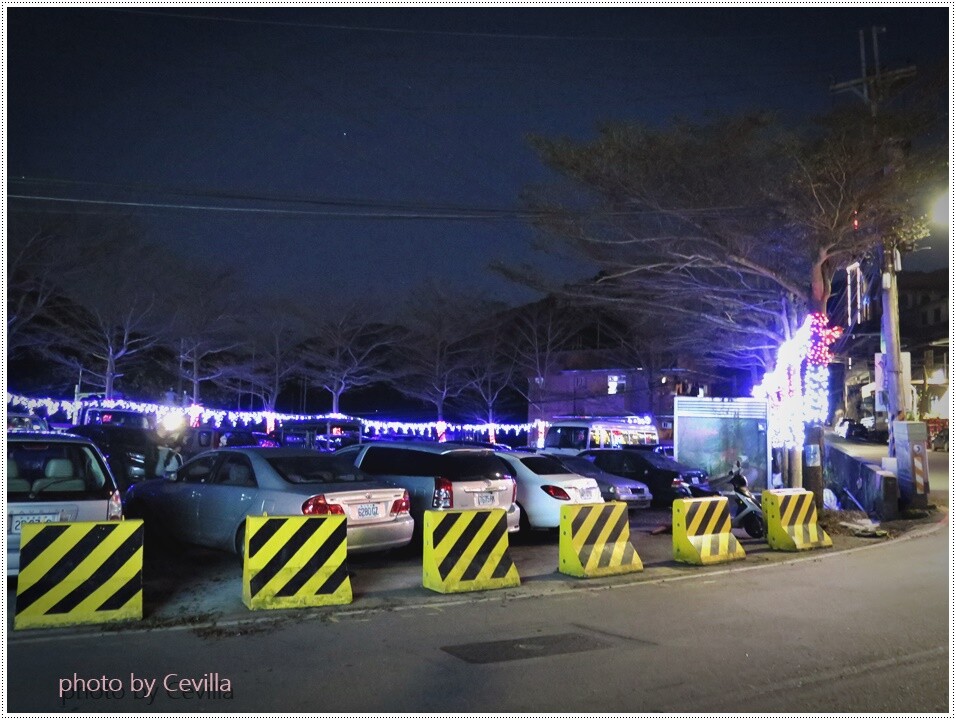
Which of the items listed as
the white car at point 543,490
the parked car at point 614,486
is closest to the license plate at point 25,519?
the white car at point 543,490

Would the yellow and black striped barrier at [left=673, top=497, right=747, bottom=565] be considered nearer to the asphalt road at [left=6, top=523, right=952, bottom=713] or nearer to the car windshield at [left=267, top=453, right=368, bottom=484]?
the asphalt road at [left=6, top=523, right=952, bottom=713]

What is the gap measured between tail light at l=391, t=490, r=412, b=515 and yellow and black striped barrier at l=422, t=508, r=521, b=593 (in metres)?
1.03

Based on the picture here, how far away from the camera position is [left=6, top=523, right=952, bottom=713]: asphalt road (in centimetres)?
578

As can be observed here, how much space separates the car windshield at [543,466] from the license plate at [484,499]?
1.79 metres

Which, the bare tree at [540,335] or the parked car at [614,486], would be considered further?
the bare tree at [540,335]

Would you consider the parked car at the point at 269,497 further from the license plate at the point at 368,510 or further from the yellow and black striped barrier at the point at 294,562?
the yellow and black striped barrier at the point at 294,562

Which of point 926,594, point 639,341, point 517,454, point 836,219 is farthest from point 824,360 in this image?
point 639,341

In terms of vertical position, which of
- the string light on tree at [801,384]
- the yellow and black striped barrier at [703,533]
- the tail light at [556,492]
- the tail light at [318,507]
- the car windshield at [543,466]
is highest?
the string light on tree at [801,384]

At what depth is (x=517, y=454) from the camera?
14422mm

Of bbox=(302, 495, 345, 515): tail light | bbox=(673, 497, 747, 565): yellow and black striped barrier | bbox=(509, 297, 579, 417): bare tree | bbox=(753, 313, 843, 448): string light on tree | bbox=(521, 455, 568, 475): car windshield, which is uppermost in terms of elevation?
bbox=(509, 297, 579, 417): bare tree

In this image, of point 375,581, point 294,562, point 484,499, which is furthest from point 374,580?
point 484,499

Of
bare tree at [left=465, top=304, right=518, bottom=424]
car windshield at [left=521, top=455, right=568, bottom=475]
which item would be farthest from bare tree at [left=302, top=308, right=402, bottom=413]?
car windshield at [left=521, top=455, right=568, bottom=475]

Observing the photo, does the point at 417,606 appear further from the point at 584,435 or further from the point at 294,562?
the point at 584,435

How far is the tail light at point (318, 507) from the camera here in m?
9.79
